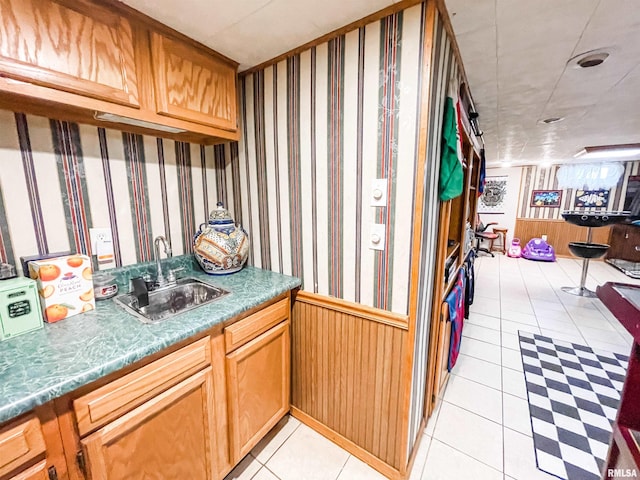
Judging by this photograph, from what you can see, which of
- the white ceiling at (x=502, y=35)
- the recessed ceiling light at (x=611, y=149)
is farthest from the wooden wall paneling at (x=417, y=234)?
the recessed ceiling light at (x=611, y=149)

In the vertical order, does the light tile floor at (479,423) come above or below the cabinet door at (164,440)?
below

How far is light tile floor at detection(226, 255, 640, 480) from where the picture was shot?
142 cm

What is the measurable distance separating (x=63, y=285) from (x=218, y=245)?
0.67 meters

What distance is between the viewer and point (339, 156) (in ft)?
4.35

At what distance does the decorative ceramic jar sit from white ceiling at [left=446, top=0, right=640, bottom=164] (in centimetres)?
148

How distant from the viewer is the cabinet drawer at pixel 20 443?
2.14 feet

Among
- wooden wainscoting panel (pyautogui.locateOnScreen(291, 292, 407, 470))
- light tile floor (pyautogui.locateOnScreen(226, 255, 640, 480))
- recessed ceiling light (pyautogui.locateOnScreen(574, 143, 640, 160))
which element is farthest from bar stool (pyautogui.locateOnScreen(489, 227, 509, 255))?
wooden wainscoting panel (pyautogui.locateOnScreen(291, 292, 407, 470))

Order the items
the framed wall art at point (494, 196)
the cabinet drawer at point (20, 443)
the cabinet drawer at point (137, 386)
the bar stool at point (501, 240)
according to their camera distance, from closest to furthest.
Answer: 1. the cabinet drawer at point (20, 443)
2. the cabinet drawer at point (137, 386)
3. the bar stool at point (501, 240)
4. the framed wall art at point (494, 196)

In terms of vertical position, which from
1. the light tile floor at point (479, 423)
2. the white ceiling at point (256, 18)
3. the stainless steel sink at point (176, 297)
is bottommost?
the light tile floor at point (479, 423)

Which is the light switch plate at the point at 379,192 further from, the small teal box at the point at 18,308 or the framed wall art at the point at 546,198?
the framed wall art at the point at 546,198

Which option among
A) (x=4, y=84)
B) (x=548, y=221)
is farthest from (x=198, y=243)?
(x=548, y=221)

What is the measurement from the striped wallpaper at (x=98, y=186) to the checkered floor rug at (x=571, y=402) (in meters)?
2.39

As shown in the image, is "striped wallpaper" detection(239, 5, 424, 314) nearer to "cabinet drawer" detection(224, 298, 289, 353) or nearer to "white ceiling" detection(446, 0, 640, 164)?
"cabinet drawer" detection(224, 298, 289, 353)

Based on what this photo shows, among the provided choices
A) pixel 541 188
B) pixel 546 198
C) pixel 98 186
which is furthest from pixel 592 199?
pixel 98 186
